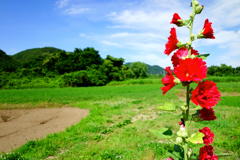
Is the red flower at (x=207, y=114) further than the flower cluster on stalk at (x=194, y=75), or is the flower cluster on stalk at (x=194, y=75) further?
the red flower at (x=207, y=114)

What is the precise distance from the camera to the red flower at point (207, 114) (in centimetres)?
138

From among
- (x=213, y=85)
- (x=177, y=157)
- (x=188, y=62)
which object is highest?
(x=188, y=62)

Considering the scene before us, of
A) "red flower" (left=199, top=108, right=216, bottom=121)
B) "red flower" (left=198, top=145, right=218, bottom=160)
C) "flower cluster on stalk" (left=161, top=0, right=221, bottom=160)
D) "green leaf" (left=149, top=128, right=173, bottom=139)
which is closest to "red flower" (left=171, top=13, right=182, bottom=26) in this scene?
"flower cluster on stalk" (left=161, top=0, right=221, bottom=160)

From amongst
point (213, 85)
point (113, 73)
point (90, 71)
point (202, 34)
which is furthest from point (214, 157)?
point (113, 73)

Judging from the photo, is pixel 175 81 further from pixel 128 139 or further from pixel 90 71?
pixel 90 71

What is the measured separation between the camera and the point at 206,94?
127cm

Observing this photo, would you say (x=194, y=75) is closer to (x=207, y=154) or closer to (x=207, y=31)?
(x=207, y=31)

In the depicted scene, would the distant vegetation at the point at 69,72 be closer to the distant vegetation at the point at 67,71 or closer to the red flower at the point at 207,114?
the distant vegetation at the point at 67,71

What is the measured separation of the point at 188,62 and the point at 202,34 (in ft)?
1.18

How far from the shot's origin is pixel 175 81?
135cm

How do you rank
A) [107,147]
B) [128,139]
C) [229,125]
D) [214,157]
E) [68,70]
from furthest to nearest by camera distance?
[68,70], [229,125], [128,139], [107,147], [214,157]

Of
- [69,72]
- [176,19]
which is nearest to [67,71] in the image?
[69,72]

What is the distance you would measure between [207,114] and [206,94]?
21cm

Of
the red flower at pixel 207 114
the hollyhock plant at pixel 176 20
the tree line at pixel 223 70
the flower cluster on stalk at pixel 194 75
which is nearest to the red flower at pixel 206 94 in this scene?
the flower cluster on stalk at pixel 194 75
